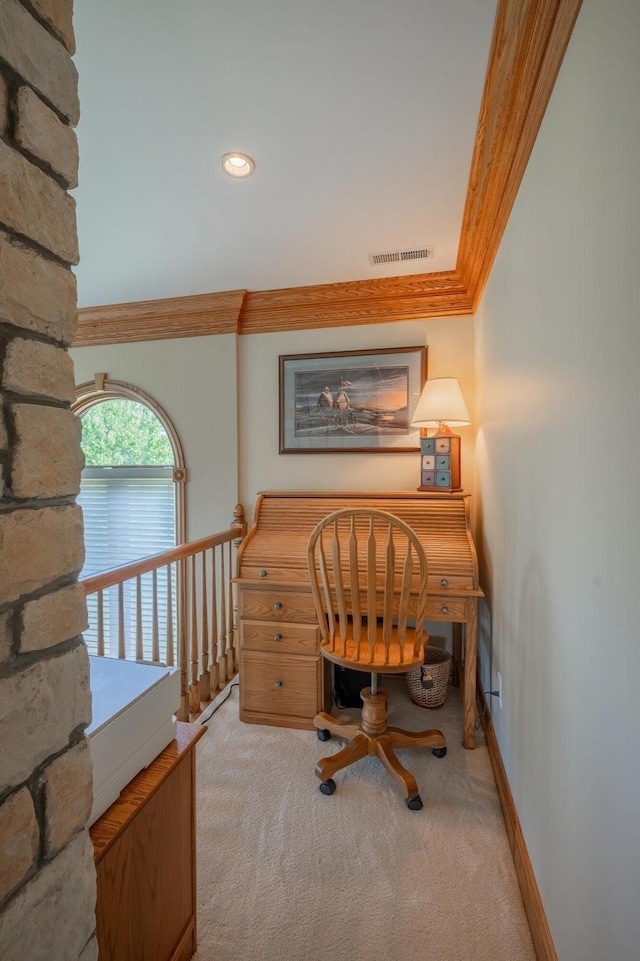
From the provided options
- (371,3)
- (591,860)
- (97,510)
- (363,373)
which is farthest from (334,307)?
(591,860)

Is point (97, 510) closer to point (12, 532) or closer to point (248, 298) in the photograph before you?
point (248, 298)

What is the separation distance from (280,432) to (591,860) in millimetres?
2431

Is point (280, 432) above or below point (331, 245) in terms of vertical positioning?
below

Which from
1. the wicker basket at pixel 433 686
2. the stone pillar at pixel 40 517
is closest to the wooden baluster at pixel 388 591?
the wicker basket at pixel 433 686

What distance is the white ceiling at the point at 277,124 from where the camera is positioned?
3.64ft

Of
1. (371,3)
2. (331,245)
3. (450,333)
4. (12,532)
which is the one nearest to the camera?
(12,532)

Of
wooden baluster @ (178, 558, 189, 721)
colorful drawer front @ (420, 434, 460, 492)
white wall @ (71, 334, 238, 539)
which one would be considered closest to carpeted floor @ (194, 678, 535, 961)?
wooden baluster @ (178, 558, 189, 721)

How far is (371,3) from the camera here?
1063 millimetres

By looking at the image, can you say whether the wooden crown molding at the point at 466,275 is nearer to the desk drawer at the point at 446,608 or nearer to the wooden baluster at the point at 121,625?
the desk drawer at the point at 446,608

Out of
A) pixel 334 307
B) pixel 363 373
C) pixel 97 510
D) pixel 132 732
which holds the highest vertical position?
pixel 334 307

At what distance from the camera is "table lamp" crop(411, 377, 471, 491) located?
7.36 ft

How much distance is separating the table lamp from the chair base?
119cm

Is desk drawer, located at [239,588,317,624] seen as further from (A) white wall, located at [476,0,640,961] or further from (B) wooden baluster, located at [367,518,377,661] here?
(A) white wall, located at [476,0,640,961]

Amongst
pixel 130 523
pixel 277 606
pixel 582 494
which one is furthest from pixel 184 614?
pixel 582 494
